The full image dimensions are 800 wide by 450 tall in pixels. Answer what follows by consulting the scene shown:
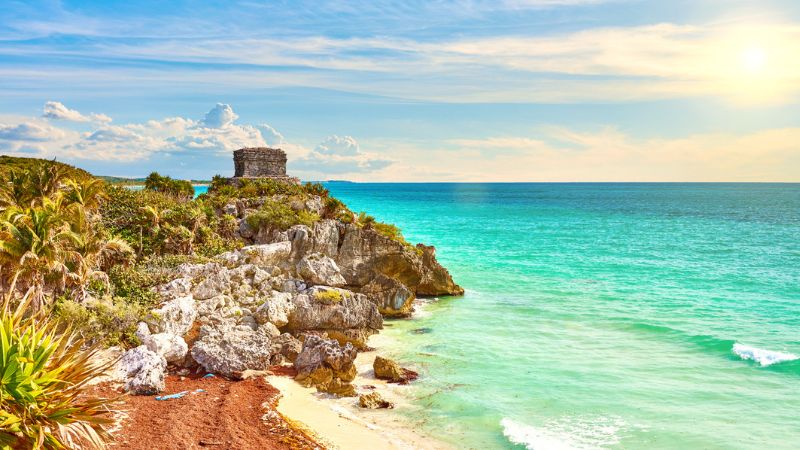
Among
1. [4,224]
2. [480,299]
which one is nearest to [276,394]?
[4,224]

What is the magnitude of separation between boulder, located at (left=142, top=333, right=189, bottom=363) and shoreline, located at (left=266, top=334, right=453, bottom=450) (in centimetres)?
288

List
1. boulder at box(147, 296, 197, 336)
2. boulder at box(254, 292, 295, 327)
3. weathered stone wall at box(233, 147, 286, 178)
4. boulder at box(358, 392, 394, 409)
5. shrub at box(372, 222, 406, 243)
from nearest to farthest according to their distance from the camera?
boulder at box(358, 392, 394, 409) → boulder at box(147, 296, 197, 336) → boulder at box(254, 292, 295, 327) → shrub at box(372, 222, 406, 243) → weathered stone wall at box(233, 147, 286, 178)

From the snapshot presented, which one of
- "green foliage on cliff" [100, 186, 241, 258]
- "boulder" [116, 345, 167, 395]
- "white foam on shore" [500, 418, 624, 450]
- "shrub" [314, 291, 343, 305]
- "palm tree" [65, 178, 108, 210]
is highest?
"palm tree" [65, 178, 108, 210]

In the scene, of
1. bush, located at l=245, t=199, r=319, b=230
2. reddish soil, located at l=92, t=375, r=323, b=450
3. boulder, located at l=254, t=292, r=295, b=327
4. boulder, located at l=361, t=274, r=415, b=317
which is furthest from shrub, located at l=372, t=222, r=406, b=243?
reddish soil, located at l=92, t=375, r=323, b=450

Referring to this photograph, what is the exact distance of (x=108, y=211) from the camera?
29.5m

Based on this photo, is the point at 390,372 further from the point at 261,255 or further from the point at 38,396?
the point at 261,255

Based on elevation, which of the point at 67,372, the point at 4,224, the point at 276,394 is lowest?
the point at 276,394

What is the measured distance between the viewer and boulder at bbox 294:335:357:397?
55.0 feet

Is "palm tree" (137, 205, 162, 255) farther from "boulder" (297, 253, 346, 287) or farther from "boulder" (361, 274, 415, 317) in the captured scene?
"boulder" (361, 274, 415, 317)

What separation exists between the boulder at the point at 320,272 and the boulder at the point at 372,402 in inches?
404

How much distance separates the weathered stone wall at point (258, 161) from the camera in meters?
45.1

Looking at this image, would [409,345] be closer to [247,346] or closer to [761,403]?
[247,346]

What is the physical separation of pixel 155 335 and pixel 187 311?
2.10m

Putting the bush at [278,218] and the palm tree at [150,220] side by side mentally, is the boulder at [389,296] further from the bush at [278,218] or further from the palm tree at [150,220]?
the palm tree at [150,220]
